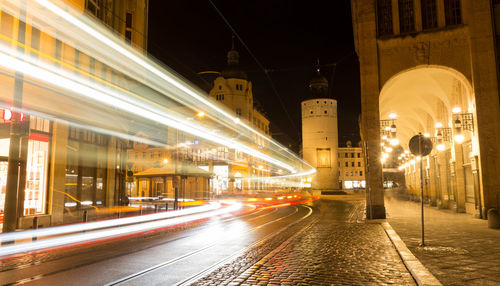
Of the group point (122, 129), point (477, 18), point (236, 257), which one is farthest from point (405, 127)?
point (236, 257)

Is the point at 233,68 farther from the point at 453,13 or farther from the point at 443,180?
the point at 453,13

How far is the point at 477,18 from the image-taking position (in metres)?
17.2

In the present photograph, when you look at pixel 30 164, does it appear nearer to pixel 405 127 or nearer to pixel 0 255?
pixel 0 255

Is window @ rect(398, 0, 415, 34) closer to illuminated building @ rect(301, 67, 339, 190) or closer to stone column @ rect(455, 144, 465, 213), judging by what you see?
stone column @ rect(455, 144, 465, 213)

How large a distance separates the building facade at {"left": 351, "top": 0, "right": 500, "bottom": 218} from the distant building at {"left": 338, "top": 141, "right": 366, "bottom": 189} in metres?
80.8

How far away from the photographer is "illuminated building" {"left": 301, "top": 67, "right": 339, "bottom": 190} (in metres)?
71.3

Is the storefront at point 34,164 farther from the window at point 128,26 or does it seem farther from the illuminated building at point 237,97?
the illuminated building at point 237,97

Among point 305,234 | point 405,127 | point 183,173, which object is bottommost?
point 305,234

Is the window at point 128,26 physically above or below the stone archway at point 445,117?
above

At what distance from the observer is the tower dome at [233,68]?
7144 cm

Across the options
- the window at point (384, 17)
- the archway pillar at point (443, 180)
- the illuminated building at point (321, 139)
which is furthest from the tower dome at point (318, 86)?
the window at point (384, 17)

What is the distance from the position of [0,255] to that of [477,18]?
20.8 metres

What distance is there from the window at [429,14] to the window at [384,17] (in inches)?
63.8

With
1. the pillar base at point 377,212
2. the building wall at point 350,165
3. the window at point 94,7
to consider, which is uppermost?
the window at point 94,7
